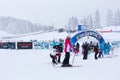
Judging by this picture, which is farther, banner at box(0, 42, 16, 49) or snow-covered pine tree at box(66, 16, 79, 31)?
snow-covered pine tree at box(66, 16, 79, 31)

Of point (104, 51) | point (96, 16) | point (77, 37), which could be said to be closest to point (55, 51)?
point (104, 51)

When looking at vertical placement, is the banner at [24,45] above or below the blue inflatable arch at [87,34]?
below

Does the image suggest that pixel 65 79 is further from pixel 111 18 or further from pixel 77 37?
pixel 111 18

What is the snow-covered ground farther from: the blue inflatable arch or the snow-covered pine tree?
the snow-covered pine tree

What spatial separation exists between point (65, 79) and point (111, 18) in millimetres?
155588

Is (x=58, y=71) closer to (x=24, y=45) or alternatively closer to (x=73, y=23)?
(x=24, y=45)

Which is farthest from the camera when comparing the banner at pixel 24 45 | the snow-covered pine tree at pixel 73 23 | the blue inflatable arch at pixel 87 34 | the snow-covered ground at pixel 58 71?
the snow-covered pine tree at pixel 73 23

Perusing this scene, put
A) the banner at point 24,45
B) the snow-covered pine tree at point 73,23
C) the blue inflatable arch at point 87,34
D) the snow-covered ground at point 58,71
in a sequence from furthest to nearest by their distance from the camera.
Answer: the snow-covered pine tree at point 73,23
the banner at point 24,45
the blue inflatable arch at point 87,34
the snow-covered ground at point 58,71

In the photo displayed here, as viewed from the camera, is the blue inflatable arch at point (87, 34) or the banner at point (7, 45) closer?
the blue inflatable arch at point (87, 34)

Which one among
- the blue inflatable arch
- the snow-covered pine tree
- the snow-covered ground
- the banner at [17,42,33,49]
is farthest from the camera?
the snow-covered pine tree

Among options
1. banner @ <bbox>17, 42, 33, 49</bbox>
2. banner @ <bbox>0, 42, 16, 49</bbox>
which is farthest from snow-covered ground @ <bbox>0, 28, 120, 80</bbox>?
banner @ <bbox>0, 42, 16, 49</bbox>

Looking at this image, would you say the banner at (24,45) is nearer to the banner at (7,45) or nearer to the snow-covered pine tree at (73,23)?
the banner at (7,45)

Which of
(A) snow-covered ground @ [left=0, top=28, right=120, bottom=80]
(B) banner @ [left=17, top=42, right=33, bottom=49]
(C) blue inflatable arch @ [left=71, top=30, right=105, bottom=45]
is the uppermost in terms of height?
(C) blue inflatable arch @ [left=71, top=30, right=105, bottom=45]

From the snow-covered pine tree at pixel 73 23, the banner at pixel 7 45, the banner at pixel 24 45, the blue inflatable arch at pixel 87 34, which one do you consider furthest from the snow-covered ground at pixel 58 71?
the snow-covered pine tree at pixel 73 23
